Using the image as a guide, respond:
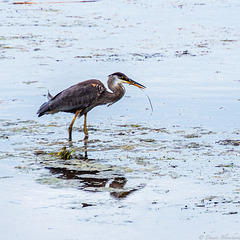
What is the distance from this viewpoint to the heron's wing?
41.5 feet

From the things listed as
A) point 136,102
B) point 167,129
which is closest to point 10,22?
point 136,102

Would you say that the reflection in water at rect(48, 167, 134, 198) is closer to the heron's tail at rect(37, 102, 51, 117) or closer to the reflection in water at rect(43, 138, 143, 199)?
the reflection in water at rect(43, 138, 143, 199)


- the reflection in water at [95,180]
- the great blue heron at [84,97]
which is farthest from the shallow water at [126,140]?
the great blue heron at [84,97]

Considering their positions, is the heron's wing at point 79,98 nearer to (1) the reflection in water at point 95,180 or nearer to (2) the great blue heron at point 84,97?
(2) the great blue heron at point 84,97

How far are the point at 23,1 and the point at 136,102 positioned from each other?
21.1 meters

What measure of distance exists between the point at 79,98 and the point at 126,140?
1.39 metres

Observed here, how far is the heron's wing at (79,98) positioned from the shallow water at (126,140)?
37cm

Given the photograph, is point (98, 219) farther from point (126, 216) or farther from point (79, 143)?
point (79, 143)

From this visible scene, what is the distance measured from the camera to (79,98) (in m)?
12.7

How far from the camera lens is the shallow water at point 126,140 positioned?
7.95 meters

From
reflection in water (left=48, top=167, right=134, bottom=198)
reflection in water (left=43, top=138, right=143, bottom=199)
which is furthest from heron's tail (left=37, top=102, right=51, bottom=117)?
reflection in water (left=48, top=167, right=134, bottom=198)

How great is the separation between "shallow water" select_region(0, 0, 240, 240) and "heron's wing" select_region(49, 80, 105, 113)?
0.37m

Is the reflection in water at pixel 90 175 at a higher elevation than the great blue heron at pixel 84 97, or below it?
below

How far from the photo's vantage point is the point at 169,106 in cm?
1440
